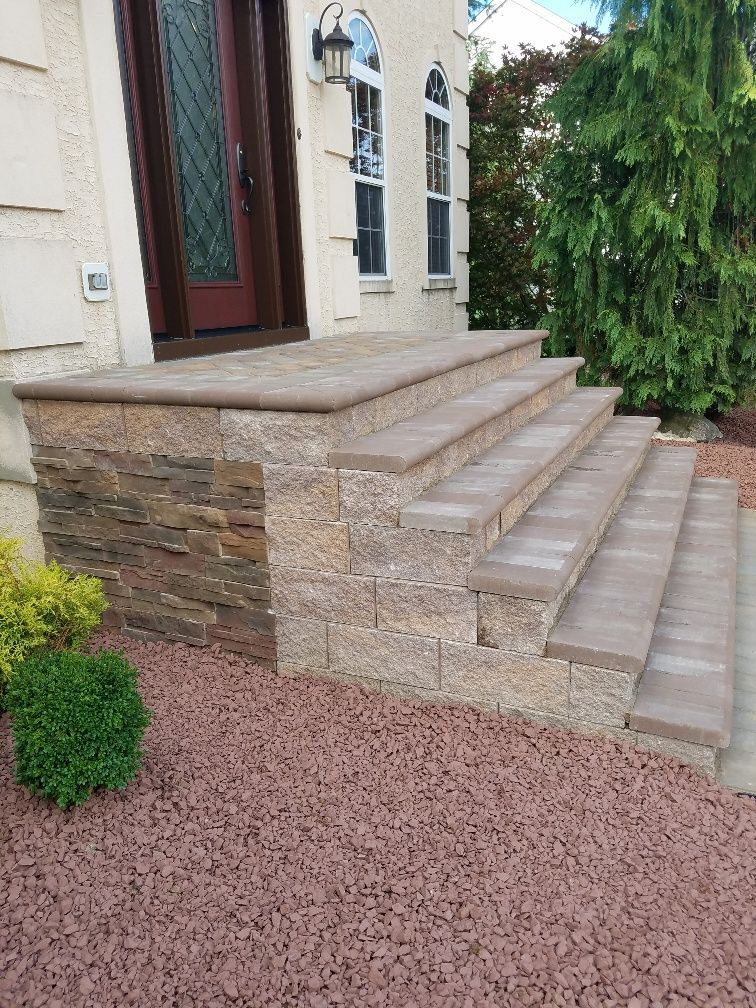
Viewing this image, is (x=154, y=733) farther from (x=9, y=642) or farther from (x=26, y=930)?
(x=26, y=930)

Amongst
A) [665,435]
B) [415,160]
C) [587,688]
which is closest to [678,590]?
[587,688]

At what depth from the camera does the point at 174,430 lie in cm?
305

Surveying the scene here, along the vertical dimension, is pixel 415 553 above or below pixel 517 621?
above

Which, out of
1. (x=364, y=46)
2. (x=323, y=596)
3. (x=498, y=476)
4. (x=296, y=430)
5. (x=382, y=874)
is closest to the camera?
(x=382, y=874)

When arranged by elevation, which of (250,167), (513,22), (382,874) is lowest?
(382,874)

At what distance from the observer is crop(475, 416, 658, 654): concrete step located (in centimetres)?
255

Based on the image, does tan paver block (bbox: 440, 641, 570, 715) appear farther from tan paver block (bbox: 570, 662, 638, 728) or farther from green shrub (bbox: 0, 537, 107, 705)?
green shrub (bbox: 0, 537, 107, 705)

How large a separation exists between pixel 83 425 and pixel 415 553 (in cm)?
163

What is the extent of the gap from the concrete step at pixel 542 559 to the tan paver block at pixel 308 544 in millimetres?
533

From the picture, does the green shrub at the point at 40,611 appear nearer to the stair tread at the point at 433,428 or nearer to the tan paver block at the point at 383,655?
the tan paver block at the point at 383,655

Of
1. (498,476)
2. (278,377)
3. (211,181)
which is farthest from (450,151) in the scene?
(498,476)

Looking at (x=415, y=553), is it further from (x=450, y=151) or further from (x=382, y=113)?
(x=450, y=151)

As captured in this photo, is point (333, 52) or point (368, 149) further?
point (368, 149)

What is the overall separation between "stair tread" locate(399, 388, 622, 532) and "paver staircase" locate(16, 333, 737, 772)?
11 millimetres
